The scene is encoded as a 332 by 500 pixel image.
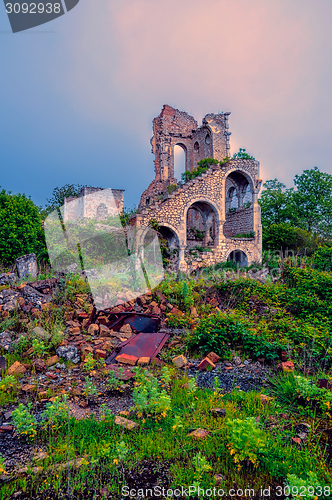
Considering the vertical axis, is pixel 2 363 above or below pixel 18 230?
below

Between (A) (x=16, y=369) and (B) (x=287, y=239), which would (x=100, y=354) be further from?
(B) (x=287, y=239)

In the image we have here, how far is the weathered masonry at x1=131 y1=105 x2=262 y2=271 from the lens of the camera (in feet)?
57.1

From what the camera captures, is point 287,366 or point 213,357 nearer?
point 287,366

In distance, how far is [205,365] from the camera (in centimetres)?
437

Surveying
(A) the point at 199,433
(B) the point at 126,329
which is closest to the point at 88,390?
(A) the point at 199,433

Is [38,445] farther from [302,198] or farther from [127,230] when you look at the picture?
[302,198]

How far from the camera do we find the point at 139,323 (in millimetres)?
5793

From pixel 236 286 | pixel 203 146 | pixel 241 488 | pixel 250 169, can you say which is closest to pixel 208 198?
pixel 250 169

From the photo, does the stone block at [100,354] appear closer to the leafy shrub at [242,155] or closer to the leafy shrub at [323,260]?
the leafy shrub at [323,260]

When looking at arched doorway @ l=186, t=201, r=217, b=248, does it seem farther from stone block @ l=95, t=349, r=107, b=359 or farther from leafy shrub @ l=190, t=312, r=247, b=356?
stone block @ l=95, t=349, r=107, b=359

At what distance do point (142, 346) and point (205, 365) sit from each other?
108 cm

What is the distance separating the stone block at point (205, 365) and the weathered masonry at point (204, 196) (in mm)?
12026

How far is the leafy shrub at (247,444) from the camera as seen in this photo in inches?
85.0

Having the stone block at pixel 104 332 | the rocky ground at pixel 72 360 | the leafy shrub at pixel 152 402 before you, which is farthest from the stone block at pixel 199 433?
the stone block at pixel 104 332
